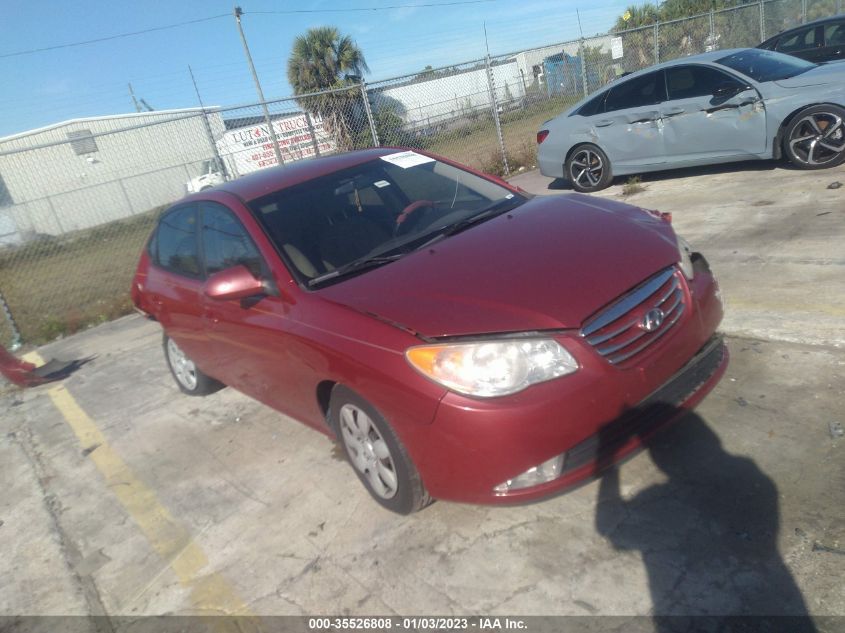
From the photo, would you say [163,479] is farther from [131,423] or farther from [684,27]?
[684,27]

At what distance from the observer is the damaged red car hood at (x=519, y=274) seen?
2.52 meters

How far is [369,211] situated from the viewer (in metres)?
3.62

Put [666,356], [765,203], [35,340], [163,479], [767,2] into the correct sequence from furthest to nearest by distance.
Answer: [767,2], [35,340], [765,203], [163,479], [666,356]

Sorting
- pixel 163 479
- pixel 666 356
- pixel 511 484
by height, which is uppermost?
pixel 666 356

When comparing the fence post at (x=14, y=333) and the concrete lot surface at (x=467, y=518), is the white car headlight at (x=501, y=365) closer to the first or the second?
the concrete lot surface at (x=467, y=518)

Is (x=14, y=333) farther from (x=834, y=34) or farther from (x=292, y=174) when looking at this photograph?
(x=834, y=34)

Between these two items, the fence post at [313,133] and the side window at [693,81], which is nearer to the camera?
the side window at [693,81]

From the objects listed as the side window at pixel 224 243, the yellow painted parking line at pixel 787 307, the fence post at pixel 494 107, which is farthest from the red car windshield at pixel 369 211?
the fence post at pixel 494 107

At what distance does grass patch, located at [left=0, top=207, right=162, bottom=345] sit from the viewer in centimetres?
845

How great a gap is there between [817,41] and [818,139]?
676cm

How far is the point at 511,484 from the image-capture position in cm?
246

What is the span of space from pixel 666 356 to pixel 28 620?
10.2 ft

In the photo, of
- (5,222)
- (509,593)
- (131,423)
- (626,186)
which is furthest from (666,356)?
(5,222)

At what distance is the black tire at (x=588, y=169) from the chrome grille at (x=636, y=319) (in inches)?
248
